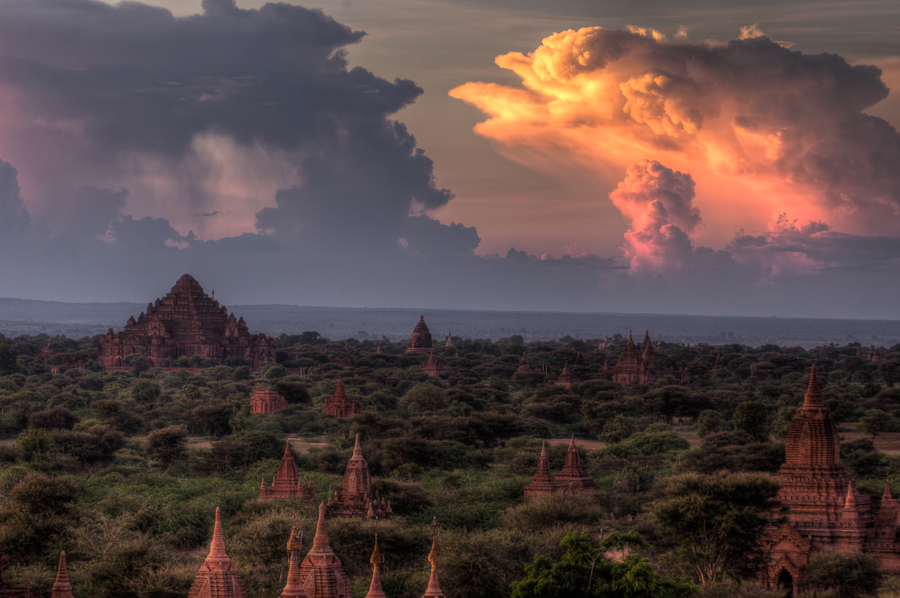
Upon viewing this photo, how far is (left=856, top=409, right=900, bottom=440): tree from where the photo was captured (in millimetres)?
68938

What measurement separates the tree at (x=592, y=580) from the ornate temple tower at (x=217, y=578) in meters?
6.54

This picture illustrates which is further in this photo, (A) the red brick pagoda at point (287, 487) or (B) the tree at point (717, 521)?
(A) the red brick pagoda at point (287, 487)

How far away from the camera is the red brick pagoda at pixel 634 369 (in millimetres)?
107562

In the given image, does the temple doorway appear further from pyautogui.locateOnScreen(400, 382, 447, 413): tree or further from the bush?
pyautogui.locateOnScreen(400, 382, 447, 413): tree

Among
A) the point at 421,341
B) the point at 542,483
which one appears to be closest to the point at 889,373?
the point at 421,341

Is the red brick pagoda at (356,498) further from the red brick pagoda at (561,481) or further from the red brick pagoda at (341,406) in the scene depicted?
the red brick pagoda at (341,406)

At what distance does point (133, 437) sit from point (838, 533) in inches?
1871

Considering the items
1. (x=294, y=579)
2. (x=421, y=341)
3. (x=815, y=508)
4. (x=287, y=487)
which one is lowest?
(x=287, y=487)

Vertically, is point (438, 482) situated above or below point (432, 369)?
below

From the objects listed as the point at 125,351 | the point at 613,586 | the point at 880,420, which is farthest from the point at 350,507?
the point at 125,351

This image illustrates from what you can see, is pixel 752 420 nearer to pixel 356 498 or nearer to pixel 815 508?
pixel 815 508

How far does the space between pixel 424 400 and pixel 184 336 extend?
5847cm

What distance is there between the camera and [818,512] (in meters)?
31.6

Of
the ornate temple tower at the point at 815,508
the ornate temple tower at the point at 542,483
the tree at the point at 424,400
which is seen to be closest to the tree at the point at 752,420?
the ornate temple tower at the point at 542,483
